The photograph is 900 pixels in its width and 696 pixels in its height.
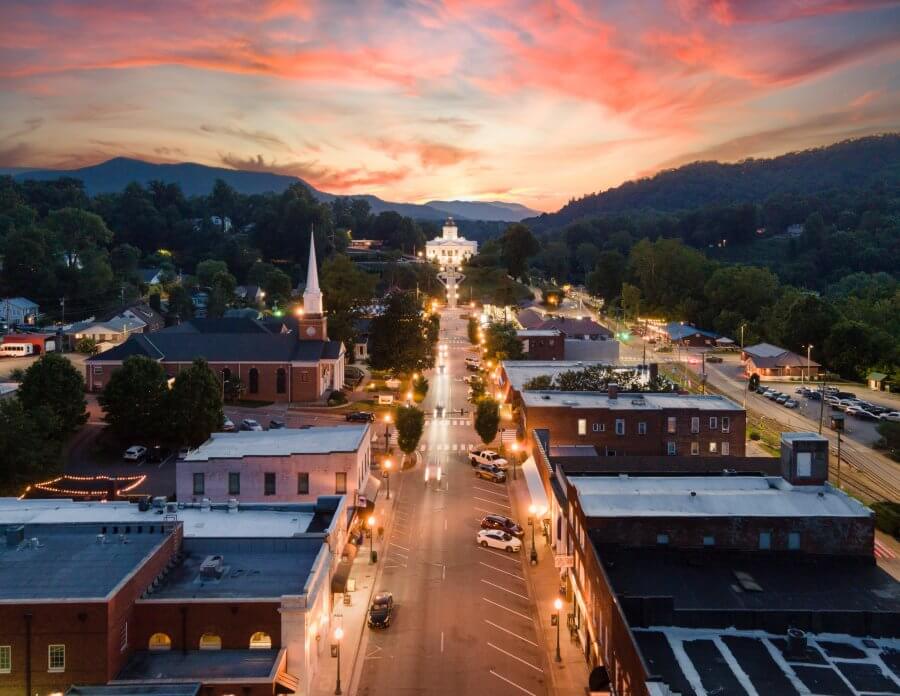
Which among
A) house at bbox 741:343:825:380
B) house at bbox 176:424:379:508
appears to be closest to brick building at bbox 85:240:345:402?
house at bbox 176:424:379:508

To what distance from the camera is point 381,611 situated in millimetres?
27469

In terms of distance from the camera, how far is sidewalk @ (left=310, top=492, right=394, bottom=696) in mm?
23609

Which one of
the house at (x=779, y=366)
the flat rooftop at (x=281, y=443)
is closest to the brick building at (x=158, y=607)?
the flat rooftop at (x=281, y=443)

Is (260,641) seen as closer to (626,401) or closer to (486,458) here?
(486,458)

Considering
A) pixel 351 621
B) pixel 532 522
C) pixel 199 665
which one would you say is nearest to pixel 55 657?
pixel 199 665

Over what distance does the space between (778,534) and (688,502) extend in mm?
3226

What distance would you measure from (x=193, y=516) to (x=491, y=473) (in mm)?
20188

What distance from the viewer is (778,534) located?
26266mm

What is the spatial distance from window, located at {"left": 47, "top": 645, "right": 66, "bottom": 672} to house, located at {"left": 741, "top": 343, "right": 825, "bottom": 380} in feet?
265

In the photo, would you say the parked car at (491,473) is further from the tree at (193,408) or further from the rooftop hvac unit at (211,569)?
the rooftop hvac unit at (211,569)

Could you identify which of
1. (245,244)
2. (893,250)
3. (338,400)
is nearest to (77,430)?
(338,400)

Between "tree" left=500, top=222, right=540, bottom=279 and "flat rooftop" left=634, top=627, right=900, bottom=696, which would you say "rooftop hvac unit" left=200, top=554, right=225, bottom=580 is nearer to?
"flat rooftop" left=634, top=627, right=900, bottom=696

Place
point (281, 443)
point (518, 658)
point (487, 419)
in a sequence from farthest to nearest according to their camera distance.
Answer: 1. point (487, 419)
2. point (281, 443)
3. point (518, 658)

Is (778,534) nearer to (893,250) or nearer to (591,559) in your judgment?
(591,559)
